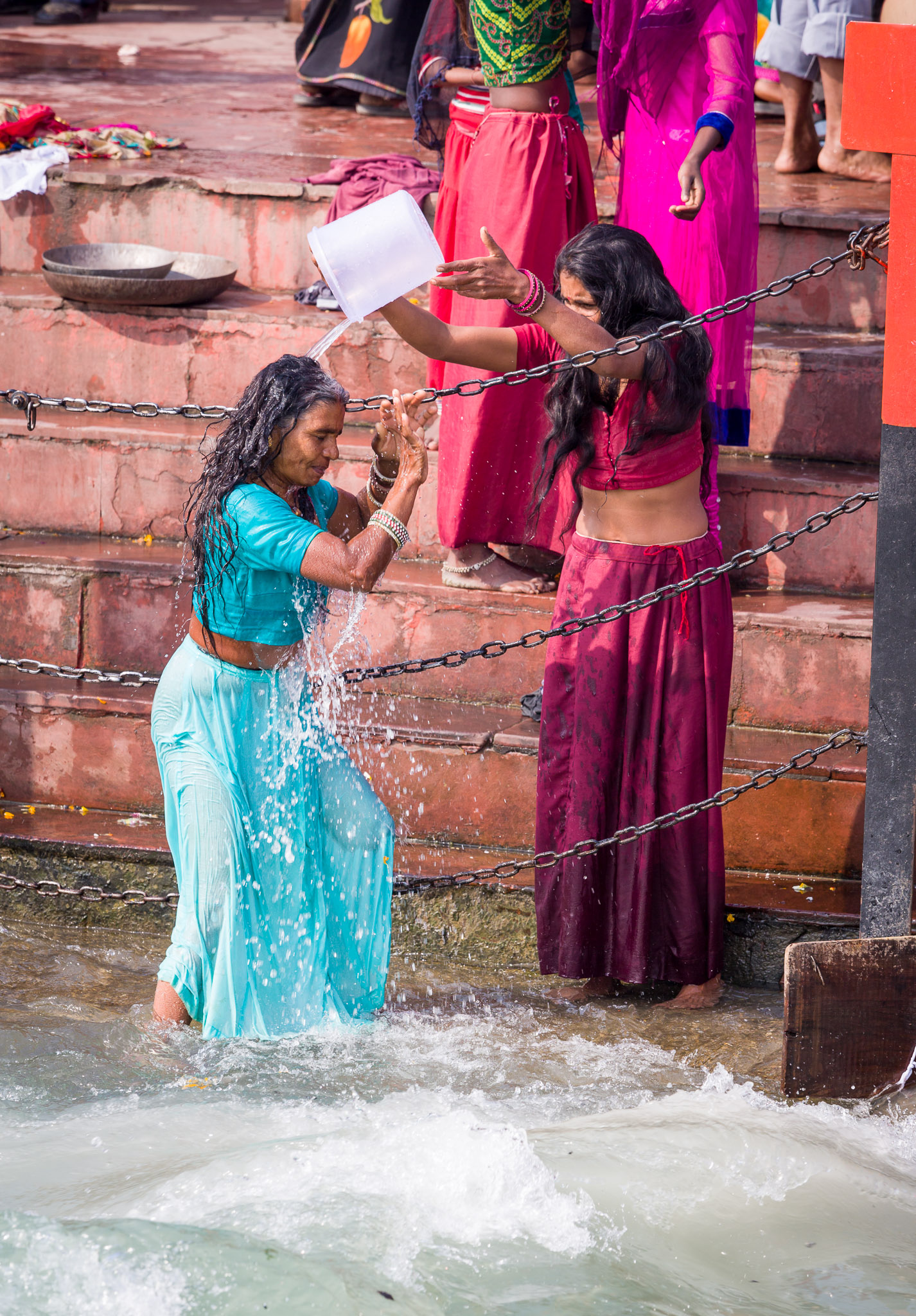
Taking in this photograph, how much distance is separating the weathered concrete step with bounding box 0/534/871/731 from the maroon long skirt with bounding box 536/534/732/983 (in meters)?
0.91

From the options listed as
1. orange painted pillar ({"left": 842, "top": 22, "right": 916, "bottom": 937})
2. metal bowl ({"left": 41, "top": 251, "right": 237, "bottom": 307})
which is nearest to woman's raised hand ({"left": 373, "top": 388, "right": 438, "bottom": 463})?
orange painted pillar ({"left": 842, "top": 22, "right": 916, "bottom": 937})

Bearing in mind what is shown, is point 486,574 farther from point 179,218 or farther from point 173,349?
point 179,218

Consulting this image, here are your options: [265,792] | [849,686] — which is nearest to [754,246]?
[849,686]

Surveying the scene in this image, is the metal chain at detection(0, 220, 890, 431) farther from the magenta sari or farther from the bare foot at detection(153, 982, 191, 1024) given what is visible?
the bare foot at detection(153, 982, 191, 1024)

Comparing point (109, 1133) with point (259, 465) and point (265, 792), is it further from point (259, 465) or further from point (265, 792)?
point (259, 465)

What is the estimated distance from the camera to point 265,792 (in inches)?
144

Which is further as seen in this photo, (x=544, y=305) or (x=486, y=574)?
(x=486, y=574)

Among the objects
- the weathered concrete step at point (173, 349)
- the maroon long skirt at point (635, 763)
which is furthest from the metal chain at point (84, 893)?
the weathered concrete step at point (173, 349)

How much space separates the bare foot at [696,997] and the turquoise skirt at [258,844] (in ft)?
2.86

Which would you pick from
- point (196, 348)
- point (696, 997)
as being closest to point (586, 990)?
point (696, 997)

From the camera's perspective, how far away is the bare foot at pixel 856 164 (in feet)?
22.2

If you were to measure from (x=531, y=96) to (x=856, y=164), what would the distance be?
9.15ft

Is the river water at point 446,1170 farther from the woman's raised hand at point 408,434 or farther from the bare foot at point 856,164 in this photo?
the bare foot at point 856,164

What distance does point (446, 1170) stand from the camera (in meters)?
3.24
